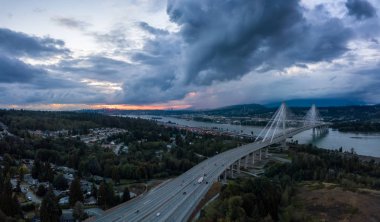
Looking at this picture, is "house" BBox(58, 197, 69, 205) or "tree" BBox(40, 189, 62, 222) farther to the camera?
"house" BBox(58, 197, 69, 205)

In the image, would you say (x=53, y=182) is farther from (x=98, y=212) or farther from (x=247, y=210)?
(x=247, y=210)

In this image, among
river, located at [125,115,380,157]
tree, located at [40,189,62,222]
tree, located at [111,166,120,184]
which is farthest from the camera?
river, located at [125,115,380,157]

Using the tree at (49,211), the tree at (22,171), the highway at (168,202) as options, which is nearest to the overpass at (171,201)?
the highway at (168,202)

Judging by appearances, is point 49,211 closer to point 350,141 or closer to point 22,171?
point 22,171

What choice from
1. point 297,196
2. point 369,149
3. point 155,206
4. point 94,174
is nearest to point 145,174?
point 94,174

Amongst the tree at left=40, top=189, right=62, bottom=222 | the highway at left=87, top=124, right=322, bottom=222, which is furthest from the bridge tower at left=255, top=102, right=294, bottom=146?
the tree at left=40, top=189, right=62, bottom=222

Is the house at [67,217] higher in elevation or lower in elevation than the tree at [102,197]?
lower

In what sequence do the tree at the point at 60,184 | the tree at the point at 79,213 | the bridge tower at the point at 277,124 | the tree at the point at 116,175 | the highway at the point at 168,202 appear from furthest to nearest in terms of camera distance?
the bridge tower at the point at 277,124 → the tree at the point at 116,175 → the tree at the point at 60,184 → the tree at the point at 79,213 → the highway at the point at 168,202

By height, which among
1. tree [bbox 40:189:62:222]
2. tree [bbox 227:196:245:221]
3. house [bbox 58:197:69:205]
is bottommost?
house [bbox 58:197:69:205]

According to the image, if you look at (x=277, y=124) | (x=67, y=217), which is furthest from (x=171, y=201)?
(x=277, y=124)

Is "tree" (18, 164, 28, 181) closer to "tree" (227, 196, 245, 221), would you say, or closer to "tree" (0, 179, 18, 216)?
"tree" (0, 179, 18, 216)

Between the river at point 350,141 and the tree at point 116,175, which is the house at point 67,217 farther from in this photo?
the river at point 350,141
